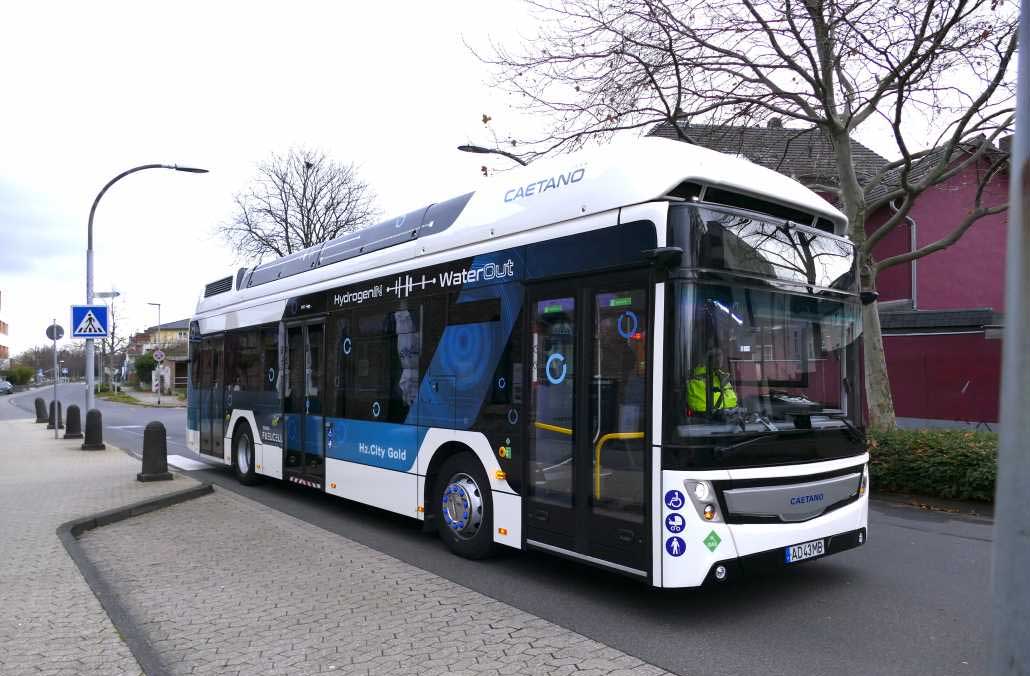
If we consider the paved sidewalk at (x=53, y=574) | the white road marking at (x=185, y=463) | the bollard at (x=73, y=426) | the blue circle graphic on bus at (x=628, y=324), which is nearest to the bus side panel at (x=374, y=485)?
the paved sidewalk at (x=53, y=574)

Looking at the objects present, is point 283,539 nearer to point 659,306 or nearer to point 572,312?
point 572,312

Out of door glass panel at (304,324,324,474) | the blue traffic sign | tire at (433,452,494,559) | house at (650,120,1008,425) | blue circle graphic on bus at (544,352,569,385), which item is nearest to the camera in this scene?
the blue traffic sign

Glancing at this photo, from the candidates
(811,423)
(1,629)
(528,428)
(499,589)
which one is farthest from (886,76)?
(1,629)

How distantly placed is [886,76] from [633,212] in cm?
830

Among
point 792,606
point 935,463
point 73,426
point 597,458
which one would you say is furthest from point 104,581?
point 73,426

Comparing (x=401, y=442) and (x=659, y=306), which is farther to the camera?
(x=401, y=442)

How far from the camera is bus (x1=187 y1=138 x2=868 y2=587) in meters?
4.99

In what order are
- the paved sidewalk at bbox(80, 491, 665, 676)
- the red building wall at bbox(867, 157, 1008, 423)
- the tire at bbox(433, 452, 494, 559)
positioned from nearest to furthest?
the paved sidewalk at bbox(80, 491, 665, 676) → the tire at bbox(433, 452, 494, 559) → the red building wall at bbox(867, 157, 1008, 423)

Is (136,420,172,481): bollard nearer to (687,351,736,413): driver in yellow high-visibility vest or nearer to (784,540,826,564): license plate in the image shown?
(687,351,736,413): driver in yellow high-visibility vest

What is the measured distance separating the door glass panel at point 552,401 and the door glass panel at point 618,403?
0.25m

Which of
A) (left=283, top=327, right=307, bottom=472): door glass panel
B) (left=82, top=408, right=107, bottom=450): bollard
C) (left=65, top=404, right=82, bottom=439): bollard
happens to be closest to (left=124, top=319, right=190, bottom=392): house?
(left=65, top=404, right=82, bottom=439): bollard

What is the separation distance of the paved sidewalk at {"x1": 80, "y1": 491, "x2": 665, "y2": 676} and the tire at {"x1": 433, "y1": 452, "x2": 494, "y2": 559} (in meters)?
0.53

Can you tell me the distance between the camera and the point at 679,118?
12781mm

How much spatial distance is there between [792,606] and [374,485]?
4400 millimetres
